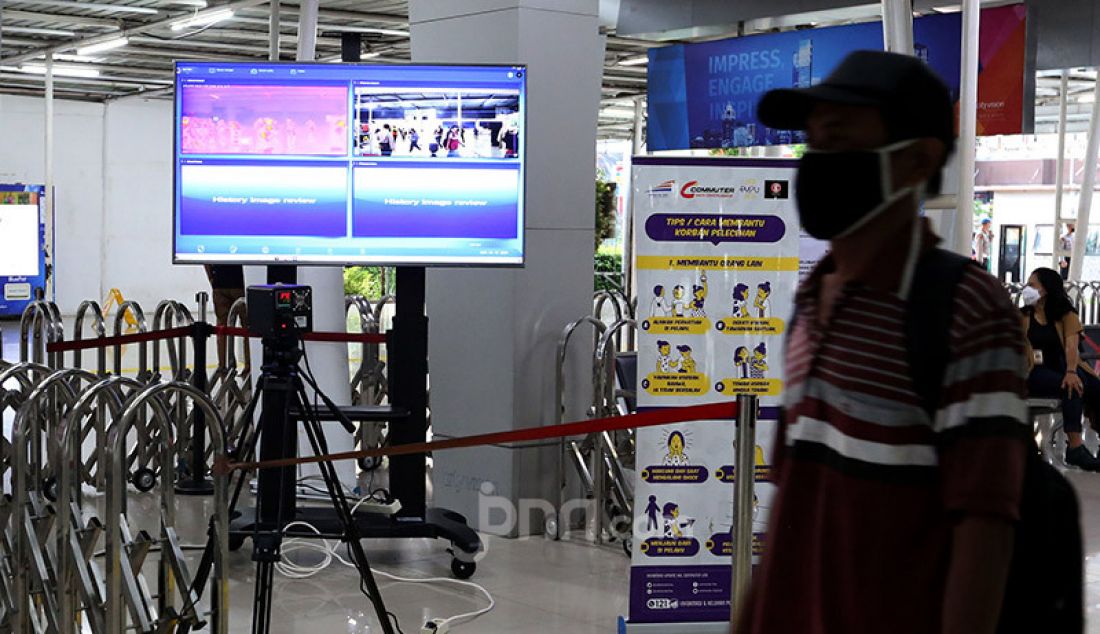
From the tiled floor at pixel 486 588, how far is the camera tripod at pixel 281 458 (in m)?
0.18

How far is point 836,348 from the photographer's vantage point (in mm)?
2000

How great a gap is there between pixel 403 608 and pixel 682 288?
1.87m

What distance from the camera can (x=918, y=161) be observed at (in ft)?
6.50

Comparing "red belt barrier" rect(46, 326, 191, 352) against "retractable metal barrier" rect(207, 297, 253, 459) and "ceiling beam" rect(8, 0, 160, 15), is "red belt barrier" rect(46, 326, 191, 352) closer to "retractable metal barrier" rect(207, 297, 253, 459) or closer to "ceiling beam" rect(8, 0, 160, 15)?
"retractable metal barrier" rect(207, 297, 253, 459)

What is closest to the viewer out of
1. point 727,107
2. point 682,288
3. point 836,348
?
point 836,348

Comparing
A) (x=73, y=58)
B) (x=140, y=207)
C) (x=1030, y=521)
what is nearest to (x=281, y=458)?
(x=1030, y=521)

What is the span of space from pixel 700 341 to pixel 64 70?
18.8 meters

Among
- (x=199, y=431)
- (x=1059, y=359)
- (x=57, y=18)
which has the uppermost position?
(x=57, y=18)

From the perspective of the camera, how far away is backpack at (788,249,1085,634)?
6.14 feet

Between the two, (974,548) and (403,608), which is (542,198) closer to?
(403,608)

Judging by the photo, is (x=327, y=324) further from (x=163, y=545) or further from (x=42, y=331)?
(x=163, y=545)

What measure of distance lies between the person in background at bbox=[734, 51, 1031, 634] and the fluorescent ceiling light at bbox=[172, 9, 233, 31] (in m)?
14.1

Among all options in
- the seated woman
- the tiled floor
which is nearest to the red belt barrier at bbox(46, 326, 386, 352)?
the tiled floor

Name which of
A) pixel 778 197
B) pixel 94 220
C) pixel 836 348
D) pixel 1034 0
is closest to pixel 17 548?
pixel 778 197
